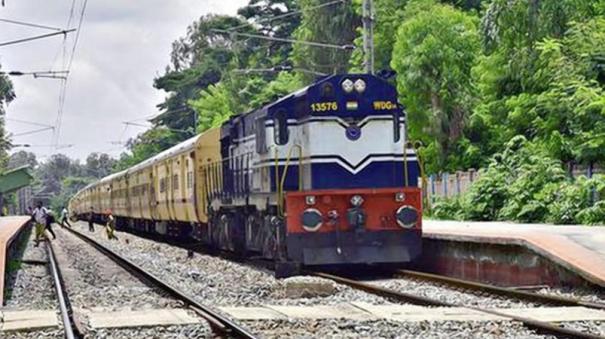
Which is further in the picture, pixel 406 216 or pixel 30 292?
pixel 30 292

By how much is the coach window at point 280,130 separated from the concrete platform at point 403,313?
18.3ft

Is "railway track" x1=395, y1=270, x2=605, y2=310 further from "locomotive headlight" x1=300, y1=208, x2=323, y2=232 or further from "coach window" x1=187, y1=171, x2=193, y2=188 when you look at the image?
"coach window" x1=187, y1=171, x2=193, y2=188

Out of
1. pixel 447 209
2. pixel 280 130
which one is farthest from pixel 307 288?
pixel 447 209

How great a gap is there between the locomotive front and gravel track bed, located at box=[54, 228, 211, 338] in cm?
282

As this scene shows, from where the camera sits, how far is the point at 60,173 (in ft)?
629

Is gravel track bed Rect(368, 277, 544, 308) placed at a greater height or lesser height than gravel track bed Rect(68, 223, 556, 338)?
lesser

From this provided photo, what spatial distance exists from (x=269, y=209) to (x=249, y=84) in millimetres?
56076

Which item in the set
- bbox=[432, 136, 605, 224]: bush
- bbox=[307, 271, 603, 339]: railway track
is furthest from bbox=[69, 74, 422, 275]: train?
bbox=[432, 136, 605, 224]: bush

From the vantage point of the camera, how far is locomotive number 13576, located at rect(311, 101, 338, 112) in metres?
16.8

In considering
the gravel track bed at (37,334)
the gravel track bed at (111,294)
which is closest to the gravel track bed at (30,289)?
the gravel track bed at (111,294)

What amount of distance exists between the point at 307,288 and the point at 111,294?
308 cm

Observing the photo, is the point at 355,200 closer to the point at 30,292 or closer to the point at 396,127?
the point at 396,127

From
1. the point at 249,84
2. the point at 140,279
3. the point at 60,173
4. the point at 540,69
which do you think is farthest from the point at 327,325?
the point at 60,173

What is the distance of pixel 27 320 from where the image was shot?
11.0 meters
